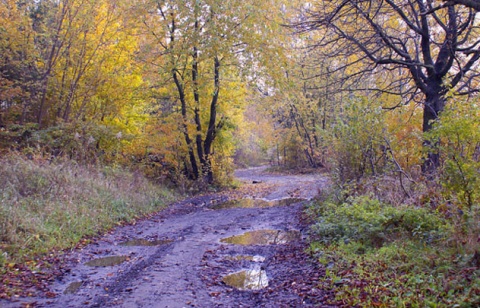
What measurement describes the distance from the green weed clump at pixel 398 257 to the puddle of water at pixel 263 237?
1139 millimetres

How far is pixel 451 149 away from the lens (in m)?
5.97

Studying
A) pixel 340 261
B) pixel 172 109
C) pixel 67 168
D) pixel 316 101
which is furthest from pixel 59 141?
pixel 316 101

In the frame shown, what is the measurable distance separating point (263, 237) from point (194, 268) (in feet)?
9.37

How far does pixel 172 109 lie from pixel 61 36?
594 cm

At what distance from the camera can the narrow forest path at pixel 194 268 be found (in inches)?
215

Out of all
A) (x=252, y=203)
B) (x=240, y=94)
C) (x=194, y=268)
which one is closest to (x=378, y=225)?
(x=194, y=268)

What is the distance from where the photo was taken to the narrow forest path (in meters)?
5.46

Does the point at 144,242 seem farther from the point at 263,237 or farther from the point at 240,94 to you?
the point at 240,94

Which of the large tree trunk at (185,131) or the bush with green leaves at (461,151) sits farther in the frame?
the large tree trunk at (185,131)

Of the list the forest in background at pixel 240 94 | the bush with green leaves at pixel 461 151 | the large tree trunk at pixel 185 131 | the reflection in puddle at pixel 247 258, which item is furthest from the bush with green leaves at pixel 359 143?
the large tree trunk at pixel 185 131

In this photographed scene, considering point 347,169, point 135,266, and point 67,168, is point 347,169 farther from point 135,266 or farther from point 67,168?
point 67,168

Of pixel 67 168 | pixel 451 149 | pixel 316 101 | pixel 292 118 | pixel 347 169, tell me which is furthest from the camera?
pixel 292 118

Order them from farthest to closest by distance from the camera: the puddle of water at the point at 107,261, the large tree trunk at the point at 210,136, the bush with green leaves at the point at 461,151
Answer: the large tree trunk at the point at 210,136 → the puddle of water at the point at 107,261 → the bush with green leaves at the point at 461,151

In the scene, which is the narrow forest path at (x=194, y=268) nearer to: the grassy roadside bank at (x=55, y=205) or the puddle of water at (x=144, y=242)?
the puddle of water at (x=144, y=242)
